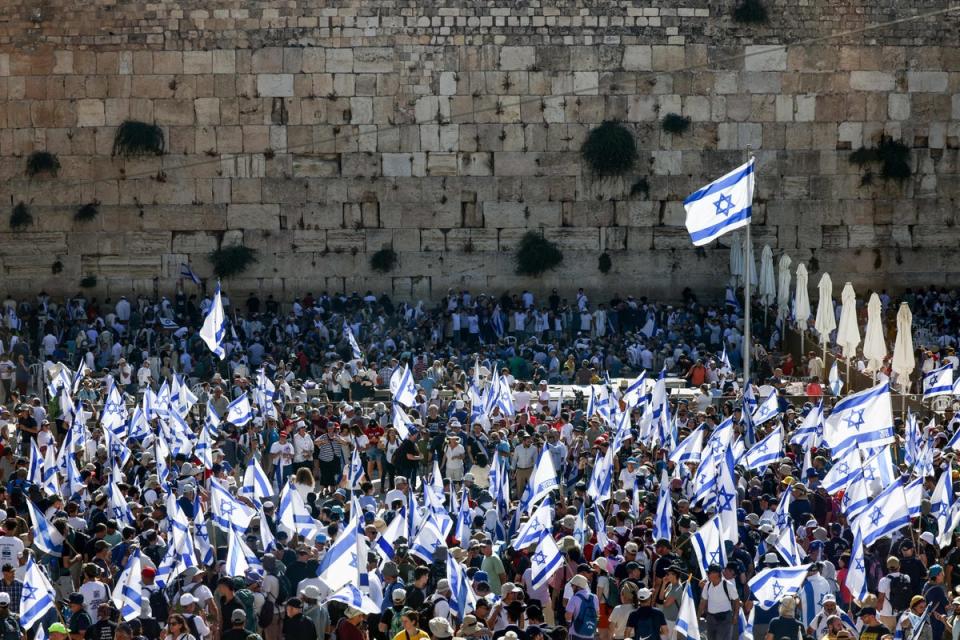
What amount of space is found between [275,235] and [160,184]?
2.48 metres

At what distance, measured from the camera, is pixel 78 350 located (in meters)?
30.3

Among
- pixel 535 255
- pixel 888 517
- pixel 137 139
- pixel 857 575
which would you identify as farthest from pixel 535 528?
pixel 137 139

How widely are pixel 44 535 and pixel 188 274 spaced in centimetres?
1848

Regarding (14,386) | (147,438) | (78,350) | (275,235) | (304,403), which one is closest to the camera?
(147,438)

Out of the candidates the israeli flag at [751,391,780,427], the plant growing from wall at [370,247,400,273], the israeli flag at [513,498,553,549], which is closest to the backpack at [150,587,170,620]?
the israeli flag at [513,498,553,549]

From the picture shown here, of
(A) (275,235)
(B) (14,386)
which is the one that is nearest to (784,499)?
(B) (14,386)

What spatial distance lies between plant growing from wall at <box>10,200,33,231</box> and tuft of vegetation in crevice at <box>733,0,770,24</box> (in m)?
14.4

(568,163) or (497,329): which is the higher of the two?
(568,163)

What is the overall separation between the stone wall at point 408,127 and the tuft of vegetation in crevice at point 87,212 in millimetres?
124

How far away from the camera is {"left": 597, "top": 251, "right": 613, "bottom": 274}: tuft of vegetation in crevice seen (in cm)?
3400

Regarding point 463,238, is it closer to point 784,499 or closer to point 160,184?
point 160,184

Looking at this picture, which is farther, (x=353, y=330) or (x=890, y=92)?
(x=890, y=92)

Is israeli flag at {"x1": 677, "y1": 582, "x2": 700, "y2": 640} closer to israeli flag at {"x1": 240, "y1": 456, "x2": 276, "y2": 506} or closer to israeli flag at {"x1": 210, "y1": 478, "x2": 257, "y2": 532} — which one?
israeli flag at {"x1": 210, "y1": 478, "x2": 257, "y2": 532}

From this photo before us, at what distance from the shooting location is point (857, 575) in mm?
14391
